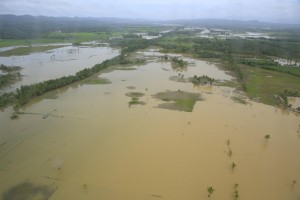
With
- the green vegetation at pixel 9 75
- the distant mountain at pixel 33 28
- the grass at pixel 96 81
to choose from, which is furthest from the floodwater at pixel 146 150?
the distant mountain at pixel 33 28

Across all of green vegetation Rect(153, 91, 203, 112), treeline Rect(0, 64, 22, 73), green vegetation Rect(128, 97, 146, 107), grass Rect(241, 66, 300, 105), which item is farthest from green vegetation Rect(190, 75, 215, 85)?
treeline Rect(0, 64, 22, 73)

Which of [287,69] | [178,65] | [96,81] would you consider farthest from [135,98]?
[287,69]

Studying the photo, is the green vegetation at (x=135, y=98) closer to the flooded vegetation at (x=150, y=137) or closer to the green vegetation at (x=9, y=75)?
the flooded vegetation at (x=150, y=137)

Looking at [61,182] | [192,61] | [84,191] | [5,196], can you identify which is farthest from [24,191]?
[192,61]

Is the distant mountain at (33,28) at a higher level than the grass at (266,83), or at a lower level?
higher

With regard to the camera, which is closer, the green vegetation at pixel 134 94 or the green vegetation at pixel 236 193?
the green vegetation at pixel 236 193

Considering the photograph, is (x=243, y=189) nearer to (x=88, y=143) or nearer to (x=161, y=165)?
(x=161, y=165)

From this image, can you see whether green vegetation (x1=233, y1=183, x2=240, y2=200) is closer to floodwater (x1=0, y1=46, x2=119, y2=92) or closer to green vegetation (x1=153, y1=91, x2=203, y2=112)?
green vegetation (x1=153, y1=91, x2=203, y2=112)
